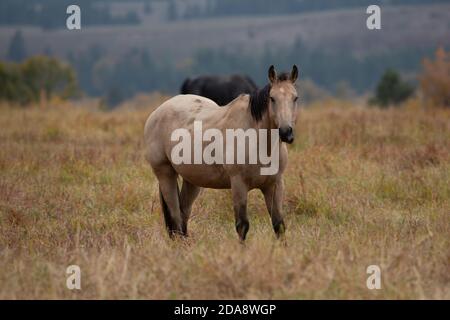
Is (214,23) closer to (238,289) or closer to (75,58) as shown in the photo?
(75,58)

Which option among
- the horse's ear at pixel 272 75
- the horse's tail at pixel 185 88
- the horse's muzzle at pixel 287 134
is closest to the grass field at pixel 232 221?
the horse's muzzle at pixel 287 134

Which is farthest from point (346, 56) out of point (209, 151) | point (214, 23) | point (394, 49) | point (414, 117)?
point (209, 151)

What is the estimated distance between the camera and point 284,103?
676 cm

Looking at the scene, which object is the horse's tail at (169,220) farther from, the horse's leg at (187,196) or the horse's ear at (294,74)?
the horse's ear at (294,74)

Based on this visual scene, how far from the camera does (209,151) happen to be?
24.5 ft

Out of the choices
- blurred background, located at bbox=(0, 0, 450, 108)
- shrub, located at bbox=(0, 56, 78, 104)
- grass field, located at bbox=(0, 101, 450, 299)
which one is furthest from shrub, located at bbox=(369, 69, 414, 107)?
blurred background, located at bbox=(0, 0, 450, 108)

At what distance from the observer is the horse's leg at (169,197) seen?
809 centimetres

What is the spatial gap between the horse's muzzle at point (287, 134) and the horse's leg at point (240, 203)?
2.44ft

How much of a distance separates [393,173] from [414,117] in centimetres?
554

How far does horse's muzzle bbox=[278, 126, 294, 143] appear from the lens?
258 inches

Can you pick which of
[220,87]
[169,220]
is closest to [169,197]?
[169,220]
